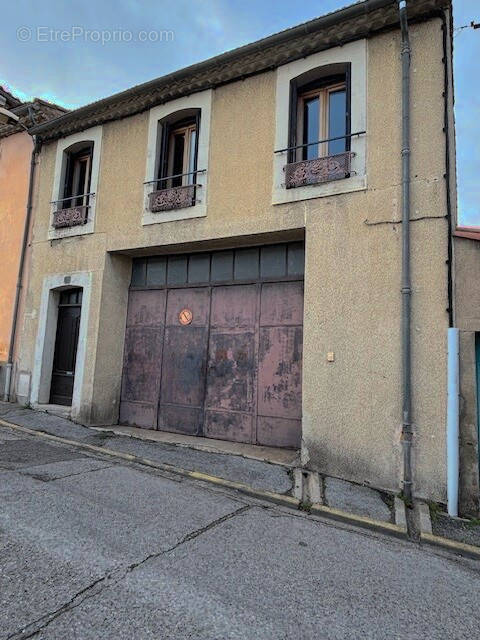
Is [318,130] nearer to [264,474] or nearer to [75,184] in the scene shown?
[264,474]

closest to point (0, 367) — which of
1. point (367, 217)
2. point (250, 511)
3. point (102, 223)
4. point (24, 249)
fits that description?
point (24, 249)

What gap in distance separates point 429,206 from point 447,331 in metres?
1.68

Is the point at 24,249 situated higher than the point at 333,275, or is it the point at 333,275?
the point at 24,249

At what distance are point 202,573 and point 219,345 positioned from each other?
4.71m

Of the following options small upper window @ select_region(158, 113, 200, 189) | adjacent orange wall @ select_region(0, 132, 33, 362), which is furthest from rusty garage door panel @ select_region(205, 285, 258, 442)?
adjacent orange wall @ select_region(0, 132, 33, 362)

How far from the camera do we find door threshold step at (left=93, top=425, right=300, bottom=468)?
6.15 metres

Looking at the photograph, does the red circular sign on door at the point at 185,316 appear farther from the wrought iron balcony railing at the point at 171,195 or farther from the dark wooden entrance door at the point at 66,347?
the dark wooden entrance door at the point at 66,347

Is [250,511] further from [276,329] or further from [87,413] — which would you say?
[87,413]

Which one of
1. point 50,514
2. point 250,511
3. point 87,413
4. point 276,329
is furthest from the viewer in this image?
point 87,413

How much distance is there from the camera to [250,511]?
4.30 metres

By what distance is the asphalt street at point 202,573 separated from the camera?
242 centimetres

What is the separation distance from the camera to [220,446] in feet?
22.2

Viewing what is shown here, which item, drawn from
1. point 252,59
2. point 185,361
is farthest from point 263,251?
point 252,59

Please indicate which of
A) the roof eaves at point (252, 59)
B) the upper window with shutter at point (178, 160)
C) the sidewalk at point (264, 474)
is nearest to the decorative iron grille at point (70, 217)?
the upper window with shutter at point (178, 160)
